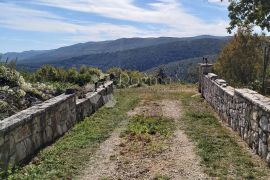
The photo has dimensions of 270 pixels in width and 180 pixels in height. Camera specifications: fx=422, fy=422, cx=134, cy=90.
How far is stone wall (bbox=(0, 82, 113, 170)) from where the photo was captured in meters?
10.0

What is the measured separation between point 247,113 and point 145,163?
13.9 feet

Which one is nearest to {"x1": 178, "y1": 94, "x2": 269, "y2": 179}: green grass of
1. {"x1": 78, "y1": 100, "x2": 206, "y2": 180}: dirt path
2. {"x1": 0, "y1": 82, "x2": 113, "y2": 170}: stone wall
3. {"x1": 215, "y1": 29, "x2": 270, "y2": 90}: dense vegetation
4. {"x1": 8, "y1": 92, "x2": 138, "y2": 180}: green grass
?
{"x1": 78, "y1": 100, "x2": 206, "y2": 180}: dirt path

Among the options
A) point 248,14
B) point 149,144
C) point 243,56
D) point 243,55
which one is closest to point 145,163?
point 149,144

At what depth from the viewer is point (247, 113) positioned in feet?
44.2

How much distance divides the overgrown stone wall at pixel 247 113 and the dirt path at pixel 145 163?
5.86ft

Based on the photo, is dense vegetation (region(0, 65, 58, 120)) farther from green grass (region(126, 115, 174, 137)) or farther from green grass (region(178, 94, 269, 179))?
green grass (region(178, 94, 269, 179))

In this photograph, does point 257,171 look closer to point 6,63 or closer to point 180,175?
point 180,175

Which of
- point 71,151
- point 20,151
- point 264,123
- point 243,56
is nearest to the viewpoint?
point 20,151

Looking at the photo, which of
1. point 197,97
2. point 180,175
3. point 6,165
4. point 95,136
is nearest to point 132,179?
point 180,175

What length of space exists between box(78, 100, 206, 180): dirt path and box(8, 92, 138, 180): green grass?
357 mm

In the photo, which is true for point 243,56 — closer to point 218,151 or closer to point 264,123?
point 218,151

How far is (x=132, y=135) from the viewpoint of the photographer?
1484 centimetres

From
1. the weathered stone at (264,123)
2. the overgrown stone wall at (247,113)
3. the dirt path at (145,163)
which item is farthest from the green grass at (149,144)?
the weathered stone at (264,123)

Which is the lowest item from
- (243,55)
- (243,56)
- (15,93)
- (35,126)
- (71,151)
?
(71,151)
